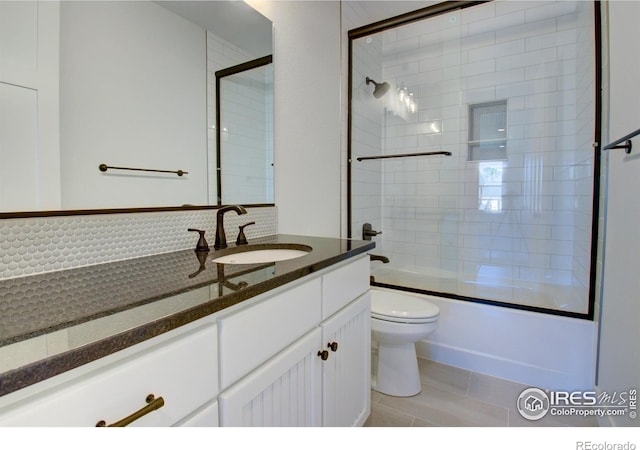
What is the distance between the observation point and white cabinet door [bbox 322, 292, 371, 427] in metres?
1.11

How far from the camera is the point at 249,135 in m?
1.57

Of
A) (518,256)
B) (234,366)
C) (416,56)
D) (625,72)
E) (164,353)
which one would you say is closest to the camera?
(164,353)

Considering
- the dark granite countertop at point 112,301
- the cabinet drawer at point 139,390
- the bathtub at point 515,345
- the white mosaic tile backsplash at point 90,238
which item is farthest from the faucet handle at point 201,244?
the bathtub at point 515,345

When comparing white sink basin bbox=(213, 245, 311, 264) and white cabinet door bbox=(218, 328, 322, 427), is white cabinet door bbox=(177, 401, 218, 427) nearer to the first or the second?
white cabinet door bbox=(218, 328, 322, 427)

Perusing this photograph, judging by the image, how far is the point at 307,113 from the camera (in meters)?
1.95

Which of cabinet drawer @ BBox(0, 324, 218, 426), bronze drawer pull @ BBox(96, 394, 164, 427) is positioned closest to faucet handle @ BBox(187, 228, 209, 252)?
cabinet drawer @ BBox(0, 324, 218, 426)

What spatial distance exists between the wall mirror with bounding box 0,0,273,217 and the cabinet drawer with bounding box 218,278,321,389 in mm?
613

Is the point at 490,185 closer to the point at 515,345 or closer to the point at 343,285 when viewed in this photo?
the point at 515,345

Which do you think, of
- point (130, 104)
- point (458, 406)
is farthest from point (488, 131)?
point (130, 104)

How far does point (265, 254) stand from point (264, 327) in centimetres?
59

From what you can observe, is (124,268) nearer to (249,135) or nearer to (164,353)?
(164,353)

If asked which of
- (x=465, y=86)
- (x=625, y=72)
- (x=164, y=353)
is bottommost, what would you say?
(x=164, y=353)

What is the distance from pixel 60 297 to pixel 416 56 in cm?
298
